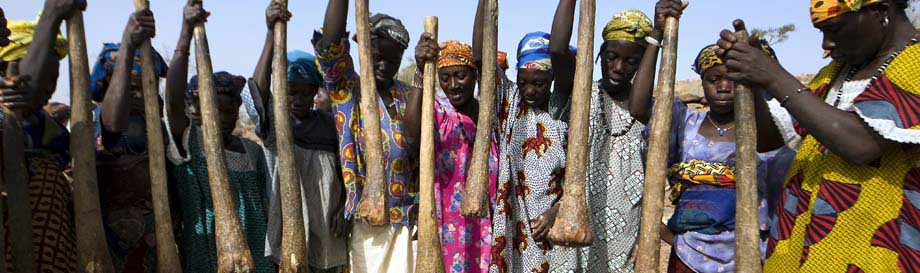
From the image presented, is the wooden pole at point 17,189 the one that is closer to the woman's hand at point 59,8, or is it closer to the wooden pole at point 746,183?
the woman's hand at point 59,8

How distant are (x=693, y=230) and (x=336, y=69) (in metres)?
1.90

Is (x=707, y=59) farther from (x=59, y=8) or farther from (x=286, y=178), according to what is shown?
(x=59, y=8)

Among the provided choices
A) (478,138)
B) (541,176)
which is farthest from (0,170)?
(541,176)

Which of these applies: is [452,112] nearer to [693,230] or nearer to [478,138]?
[478,138]

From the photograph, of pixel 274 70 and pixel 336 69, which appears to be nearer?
pixel 274 70

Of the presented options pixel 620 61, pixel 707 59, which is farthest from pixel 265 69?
pixel 707 59

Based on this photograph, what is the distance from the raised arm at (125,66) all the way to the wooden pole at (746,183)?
2.32 meters

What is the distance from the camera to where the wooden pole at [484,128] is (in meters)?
3.24

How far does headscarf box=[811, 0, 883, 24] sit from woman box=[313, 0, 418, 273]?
195 cm

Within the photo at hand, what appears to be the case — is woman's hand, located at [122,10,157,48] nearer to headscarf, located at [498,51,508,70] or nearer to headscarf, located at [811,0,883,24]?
headscarf, located at [498,51,508,70]

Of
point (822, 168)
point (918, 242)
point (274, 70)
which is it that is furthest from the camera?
point (274, 70)

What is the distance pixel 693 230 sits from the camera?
3598mm

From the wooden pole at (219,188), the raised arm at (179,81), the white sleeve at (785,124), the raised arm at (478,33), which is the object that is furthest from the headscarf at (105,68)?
the white sleeve at (785,124)

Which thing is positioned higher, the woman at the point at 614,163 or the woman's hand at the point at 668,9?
the woman's hand at the point at 668,9
